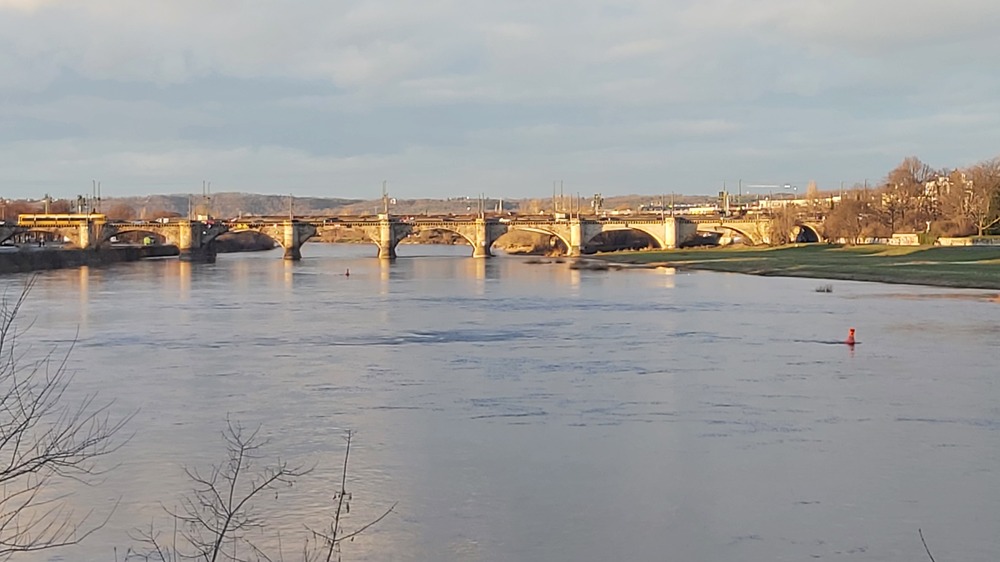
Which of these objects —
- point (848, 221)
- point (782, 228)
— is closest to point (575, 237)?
point (782, 228)

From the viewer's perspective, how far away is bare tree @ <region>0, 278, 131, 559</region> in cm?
909

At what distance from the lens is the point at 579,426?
16375mm

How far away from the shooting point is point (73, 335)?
3003 cm

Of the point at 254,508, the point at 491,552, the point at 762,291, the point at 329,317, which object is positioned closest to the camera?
the point at 491,552

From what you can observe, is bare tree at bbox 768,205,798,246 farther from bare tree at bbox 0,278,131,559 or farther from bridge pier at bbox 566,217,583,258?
bare tree at bbox 0,278,131,559

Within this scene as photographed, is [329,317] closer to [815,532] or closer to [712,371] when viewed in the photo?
[712,371]

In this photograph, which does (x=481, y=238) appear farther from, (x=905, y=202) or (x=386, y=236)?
(x=905, y=202)

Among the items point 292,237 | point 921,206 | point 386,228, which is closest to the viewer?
point 921,206

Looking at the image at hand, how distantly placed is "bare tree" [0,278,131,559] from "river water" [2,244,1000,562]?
1.07 ft

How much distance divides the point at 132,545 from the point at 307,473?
3034mm

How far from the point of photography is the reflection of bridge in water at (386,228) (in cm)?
12200

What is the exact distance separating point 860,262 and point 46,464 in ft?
227

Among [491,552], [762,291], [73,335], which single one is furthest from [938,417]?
[762,291]

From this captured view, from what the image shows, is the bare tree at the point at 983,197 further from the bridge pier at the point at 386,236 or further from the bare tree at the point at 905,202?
the bridge pier at the point at 386,236
